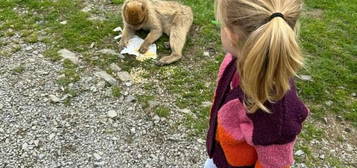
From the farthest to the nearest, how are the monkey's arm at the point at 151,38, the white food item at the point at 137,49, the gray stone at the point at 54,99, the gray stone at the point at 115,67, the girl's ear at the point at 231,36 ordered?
1. the monkey's arm at the point at 151,38
2. the white food item at the point at 137,49
3. the gray stone at the point at 115,67
4. the gray stone at the point at 54,99
5. the girl's ear at the point at 231,36

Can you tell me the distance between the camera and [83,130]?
17.7 ft

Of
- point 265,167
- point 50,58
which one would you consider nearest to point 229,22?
point 265,167

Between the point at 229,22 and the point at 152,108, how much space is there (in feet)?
10.8

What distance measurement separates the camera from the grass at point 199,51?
598cm

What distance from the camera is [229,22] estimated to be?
2.58 m

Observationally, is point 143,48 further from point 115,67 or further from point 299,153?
point 299,153

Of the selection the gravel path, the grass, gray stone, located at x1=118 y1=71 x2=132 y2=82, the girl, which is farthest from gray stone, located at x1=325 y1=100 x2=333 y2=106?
the girl

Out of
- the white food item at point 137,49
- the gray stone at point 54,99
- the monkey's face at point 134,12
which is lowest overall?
the gray stone at point 54,99

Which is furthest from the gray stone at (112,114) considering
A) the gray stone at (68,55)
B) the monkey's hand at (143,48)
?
the monkey's hand at (143,48)

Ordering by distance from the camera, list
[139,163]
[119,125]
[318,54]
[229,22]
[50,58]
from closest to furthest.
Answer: [229,22] < [139,163] < [119,125] < [50,58] < [318,54]

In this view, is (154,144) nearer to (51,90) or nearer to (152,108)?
(152,108)

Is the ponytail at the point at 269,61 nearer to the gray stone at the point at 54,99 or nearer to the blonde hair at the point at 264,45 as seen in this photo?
the blonde hair at the point at 264,45

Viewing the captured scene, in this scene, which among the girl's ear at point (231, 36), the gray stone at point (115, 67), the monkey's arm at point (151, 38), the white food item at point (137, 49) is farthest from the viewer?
the monkey's arm at point (151, 38)

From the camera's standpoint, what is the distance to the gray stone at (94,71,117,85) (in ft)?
20.4
